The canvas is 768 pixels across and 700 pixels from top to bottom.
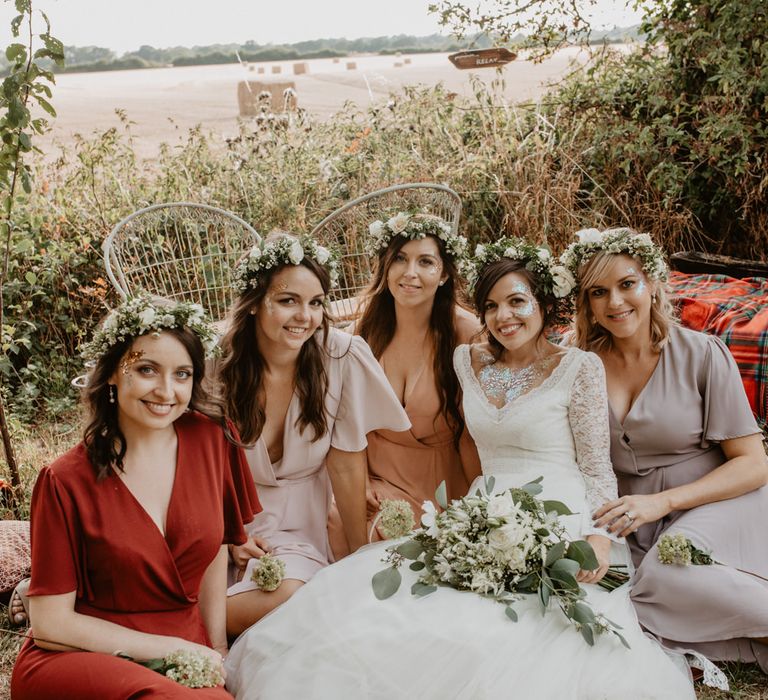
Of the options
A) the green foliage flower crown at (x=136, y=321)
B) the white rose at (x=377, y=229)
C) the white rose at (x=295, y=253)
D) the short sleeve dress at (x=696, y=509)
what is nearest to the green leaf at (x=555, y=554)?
the short sleeve dress at (x=696, y=509)

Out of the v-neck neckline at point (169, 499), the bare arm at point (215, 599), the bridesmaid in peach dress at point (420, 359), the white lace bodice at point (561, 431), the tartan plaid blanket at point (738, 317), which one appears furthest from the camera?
the tartan plaid blanket at point (738, 317)

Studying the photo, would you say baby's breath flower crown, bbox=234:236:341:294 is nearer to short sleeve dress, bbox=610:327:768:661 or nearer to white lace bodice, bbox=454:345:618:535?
white lace bodice, bbox=454:345:618:535

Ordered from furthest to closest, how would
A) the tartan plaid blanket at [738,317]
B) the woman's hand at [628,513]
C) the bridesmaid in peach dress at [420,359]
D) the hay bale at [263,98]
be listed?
the hay bale at [263,98], the tartan plaid blanket at [738,317], the bridesmaid in peach dress at [420,359], the woman's hand at [628,513]

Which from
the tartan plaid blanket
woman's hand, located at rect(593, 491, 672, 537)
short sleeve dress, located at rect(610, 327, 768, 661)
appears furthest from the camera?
the tartan plaid blanket

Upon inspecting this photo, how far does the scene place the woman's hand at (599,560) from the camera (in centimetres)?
275

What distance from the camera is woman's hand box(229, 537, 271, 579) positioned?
10.3 feet

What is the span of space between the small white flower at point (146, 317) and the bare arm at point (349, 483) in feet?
3.65

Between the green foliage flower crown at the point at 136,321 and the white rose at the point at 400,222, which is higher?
the white rose at the point at 400,222

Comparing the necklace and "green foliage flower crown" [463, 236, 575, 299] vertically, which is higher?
"green foliage flower crown" [463, 236, 575, 299]

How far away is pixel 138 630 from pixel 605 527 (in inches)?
62.5

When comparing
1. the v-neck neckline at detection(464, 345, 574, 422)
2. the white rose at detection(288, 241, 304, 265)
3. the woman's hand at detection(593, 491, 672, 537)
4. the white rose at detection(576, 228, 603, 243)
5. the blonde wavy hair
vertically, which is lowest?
the woman's hand at detection(593, 491, 672, 537)

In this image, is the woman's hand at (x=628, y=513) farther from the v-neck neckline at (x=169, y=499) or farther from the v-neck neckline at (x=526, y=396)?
the v-neck neckline at (x=169, y=499)

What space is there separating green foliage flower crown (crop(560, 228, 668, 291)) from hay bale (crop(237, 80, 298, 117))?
164 inches

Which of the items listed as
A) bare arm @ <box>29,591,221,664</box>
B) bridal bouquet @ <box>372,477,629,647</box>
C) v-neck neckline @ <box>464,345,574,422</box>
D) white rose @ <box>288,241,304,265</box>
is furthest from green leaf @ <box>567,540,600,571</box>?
white rose @ <box>288,241,304,265</box>
